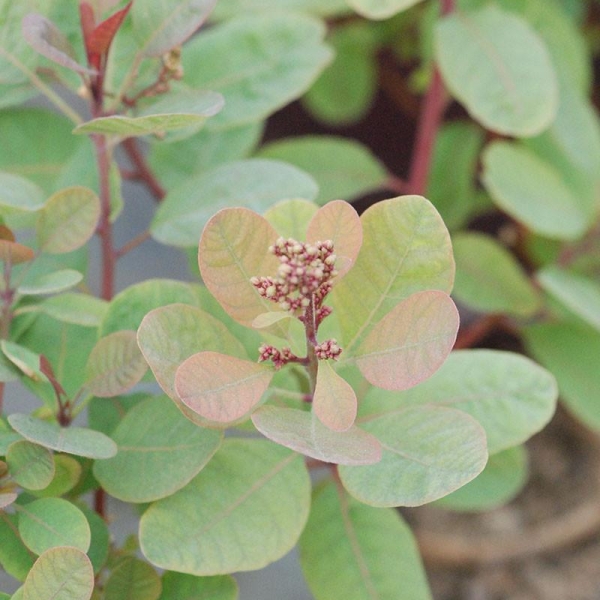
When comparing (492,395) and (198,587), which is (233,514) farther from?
(492,395)

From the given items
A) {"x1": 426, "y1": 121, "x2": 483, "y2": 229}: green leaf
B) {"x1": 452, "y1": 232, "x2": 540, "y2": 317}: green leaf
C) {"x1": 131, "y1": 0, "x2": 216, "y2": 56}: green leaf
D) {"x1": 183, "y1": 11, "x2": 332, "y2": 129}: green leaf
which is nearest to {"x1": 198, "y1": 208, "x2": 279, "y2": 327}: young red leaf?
{"x1": 131, "y1": 0, "x2": 216, "y2": 56}: green leaf

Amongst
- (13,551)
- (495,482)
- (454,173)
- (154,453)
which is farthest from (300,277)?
(454,173)

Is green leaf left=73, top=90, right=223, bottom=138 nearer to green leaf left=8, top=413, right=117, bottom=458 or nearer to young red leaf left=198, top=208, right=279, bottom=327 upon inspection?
young red leaf left=198, top=208, right=279, bottom=327

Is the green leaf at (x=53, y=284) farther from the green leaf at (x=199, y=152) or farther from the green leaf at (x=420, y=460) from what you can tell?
the green leaf at (x=199, y=152)

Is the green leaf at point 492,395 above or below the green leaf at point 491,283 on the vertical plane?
above

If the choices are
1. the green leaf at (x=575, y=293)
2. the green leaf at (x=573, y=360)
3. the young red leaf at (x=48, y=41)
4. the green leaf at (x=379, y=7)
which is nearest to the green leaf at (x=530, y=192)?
the green leaf at (x=575, y=293)

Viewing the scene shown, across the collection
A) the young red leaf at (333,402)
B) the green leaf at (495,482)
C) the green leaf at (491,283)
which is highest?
the young red leaf at (333,402)
